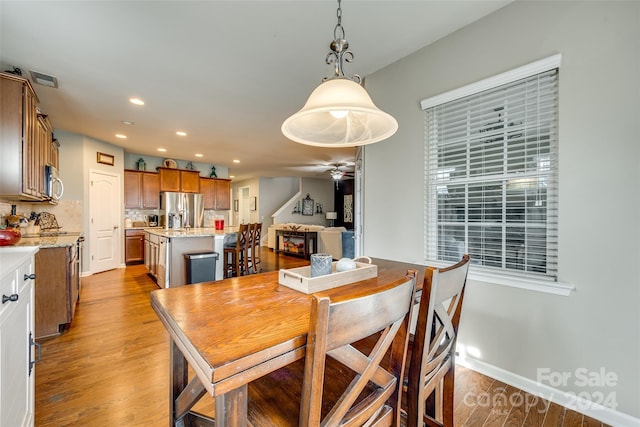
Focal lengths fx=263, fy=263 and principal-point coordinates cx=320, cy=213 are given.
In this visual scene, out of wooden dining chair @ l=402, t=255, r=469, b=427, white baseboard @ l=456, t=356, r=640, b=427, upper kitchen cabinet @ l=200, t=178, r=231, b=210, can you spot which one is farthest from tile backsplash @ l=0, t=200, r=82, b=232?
white baseboard @ l=456, t=356, r=640, b=427

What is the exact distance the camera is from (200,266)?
384 centimetres

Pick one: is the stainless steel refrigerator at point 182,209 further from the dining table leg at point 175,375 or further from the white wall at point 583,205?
the white wall at point 583,205

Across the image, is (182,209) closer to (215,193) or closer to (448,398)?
(215,193)

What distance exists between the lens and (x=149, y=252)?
492cm

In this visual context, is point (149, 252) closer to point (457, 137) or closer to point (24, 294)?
point (24, 294)

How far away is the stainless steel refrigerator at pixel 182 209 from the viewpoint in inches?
244

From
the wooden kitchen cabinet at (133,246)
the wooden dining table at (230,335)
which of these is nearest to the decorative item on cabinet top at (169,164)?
the wooden kitchen cabinet at (133,246)

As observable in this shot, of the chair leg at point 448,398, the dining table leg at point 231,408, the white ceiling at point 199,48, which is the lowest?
the chair leg at point 448,398

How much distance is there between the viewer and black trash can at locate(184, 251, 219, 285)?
378 centimetres

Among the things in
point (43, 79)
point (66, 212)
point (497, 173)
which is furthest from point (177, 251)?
point (497, 173)

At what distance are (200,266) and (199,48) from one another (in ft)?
9.15

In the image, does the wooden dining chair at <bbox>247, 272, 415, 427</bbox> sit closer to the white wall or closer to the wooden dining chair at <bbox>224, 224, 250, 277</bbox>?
the white wall

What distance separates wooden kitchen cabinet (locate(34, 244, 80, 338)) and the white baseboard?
3833 millimetres

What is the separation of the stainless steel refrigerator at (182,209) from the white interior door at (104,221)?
884 mm
